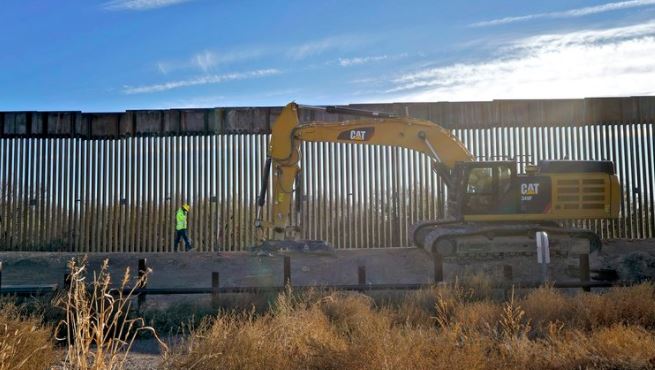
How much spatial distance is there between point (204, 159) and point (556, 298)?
14522mm

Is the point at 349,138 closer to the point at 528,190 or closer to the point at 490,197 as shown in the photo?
the point at 490,197

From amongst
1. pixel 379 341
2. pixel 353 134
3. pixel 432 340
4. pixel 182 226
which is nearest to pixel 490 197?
pixel 353 134

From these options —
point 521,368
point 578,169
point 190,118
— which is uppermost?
point 190,118

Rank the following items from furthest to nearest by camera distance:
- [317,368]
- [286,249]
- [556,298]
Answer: [286,249] → [556,298] → [317,368]

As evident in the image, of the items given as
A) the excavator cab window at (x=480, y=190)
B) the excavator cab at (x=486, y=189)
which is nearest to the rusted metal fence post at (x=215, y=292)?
the excavator cab at (x=486, y=189)

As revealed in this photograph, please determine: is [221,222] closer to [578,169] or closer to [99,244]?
[99,244]

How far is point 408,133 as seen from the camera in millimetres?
18500

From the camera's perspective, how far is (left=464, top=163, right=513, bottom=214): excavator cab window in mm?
17766

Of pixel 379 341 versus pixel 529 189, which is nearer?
pixel 379 341

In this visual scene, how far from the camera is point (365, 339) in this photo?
6551 millimetres

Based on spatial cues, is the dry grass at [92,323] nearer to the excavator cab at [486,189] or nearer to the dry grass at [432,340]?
the dry grass at [432,340]

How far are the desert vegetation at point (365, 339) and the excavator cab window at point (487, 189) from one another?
7.88 meters

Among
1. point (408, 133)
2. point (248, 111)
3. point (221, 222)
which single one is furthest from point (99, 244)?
point (408, 133)

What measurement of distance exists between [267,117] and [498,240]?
858cm
